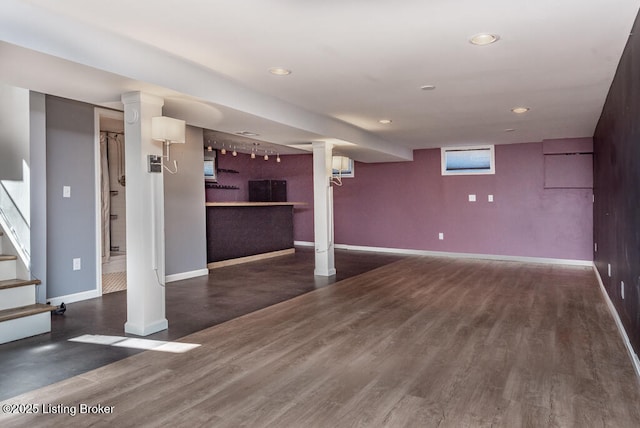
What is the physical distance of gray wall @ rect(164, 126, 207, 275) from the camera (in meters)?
5.64

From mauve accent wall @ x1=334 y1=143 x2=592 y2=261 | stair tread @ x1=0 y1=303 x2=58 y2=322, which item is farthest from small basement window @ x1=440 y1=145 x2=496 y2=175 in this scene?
stair tread @ x1=0 y1=303 x2=58 y2=322

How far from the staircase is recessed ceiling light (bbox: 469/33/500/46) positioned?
3804 mm

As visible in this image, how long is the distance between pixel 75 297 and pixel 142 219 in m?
1.85

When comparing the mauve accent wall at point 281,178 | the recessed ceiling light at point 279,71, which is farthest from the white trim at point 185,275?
the mauve accent wall at point 281,178

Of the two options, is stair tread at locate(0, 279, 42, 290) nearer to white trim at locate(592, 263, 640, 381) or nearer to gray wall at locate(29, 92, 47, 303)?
gray wall at locate(29, 92, 47, 303)

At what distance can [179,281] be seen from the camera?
5.67 m

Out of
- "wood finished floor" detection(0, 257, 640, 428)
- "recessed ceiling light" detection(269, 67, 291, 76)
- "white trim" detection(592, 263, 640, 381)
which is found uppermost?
"recessed ceiling light" detection(269, 67, 291, 76)

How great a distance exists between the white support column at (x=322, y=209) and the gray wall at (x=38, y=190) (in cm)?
322

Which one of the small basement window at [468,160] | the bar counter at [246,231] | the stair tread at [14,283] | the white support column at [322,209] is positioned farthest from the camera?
the small basement window at [468,160]

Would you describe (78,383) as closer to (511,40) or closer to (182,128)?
(182,128)

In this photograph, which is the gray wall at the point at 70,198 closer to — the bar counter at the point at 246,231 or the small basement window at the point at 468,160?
the bar counter at the point at 246,231

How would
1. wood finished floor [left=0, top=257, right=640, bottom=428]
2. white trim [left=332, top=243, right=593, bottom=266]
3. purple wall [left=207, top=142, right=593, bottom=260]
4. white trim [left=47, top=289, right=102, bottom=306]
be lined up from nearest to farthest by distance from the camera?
wood finished floor [left=0, top=257, right=640, bottom=428] < white trim [left=47, top=289, right=102, bottom=306] < white trim [left=332, top=243, right=593, bottom=266] < purple wall [left=207, top=142, right=593, bottom=260]

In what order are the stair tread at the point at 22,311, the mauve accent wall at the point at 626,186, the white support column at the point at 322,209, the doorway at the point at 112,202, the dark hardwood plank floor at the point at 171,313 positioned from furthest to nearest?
the doorway at the point at 112,202
the white support column at the point at 322,209
the stair tread at the point at 22,311
the dark hardwood plank floor at the point at 171,313
the mauve accent wall at the point at 626,186

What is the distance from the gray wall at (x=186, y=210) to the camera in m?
5.64
